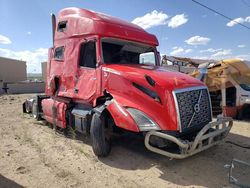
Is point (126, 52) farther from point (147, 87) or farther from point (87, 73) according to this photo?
point (147, 87)

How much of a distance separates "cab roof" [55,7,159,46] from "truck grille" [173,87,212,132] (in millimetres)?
2338

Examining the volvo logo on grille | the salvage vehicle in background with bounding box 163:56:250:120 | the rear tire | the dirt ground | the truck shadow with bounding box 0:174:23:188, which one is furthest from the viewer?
the salvage vehicle in background with bounding box 163:56:250:120

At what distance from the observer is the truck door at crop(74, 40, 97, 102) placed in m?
6.55

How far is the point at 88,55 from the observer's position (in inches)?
271

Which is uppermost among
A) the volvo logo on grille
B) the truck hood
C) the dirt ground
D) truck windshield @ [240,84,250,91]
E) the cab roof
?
the cab roof

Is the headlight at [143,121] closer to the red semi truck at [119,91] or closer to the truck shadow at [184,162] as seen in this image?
the red semi truck at [119,91]

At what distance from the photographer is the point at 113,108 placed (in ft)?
18.6

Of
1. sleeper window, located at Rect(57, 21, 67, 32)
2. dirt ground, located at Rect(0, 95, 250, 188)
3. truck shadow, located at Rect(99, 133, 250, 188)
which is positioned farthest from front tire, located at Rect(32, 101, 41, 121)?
truck shadow, located at Rect(99, 133, 250, 188)

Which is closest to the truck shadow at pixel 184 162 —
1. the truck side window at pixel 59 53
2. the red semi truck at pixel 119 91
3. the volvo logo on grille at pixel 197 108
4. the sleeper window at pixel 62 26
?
the red semi truck at pixel 119 91

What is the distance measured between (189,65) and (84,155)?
40.7 feet

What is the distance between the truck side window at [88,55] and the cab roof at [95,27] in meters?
0.27

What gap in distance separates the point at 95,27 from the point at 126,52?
3.71ft

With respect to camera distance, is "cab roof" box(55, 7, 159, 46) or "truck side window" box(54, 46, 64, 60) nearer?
"cab roof" box(55, 7, 159, 46)

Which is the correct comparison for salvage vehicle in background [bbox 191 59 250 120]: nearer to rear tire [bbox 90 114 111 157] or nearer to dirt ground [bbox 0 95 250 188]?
dirt ground [bbox 0 95 250 188]
